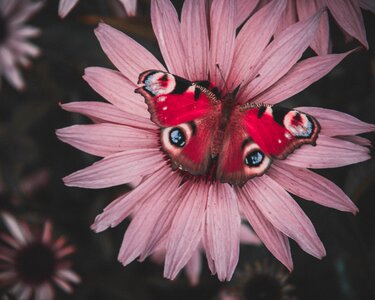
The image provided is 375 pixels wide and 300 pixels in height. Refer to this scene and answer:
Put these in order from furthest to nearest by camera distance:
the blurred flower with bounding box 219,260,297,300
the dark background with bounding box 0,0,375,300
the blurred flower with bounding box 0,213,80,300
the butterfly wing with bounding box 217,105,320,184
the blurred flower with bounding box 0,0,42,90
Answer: the blurred flower with bounding box 0,0,42,90, the blurred flower with bounding box 0,213,80,300, the blurred flower with bounding box 219,260,297,300, the dark background with bounding box 0,0,375,300, the butterfly wing with bounding box 217,105,320,184

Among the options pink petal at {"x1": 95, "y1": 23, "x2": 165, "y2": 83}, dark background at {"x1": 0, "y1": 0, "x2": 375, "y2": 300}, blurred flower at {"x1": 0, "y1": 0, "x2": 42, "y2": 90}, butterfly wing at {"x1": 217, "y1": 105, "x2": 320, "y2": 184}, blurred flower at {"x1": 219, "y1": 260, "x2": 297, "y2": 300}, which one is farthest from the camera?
blurred flower at {"x1": 0, "y1": 0, "x2": 42, "y2": 90}

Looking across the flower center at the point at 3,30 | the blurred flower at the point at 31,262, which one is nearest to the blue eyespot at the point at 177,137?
the blurred flower at the point at 31,262

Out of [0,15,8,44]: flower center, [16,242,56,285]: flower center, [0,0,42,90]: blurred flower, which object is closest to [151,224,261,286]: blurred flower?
[16,242,56,285]: flower center

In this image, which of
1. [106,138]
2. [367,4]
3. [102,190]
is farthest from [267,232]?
[102,190]

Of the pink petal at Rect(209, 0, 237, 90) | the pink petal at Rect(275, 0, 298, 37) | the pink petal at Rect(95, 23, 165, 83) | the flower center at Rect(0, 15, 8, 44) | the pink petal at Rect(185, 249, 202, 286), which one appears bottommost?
the pink petal at Rect(185, 249, 202, 286)

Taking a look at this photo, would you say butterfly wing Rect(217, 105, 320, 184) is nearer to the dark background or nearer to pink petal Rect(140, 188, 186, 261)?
pink petal Rect(140, 188, 186, 261)

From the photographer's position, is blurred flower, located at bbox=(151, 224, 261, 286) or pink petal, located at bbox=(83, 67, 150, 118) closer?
pink petal, located at bbox=(83, 67, 150, 118)

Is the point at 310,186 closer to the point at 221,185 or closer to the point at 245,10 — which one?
the point at 221,185
